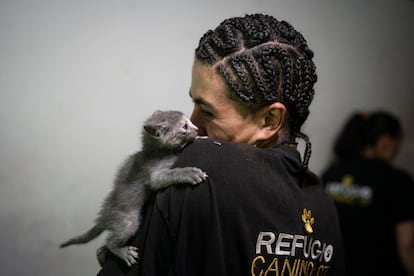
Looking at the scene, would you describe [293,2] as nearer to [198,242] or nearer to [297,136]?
[297,136]

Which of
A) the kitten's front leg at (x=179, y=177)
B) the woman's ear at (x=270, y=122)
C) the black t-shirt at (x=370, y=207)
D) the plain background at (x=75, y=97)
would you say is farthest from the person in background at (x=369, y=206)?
the kitten's front leg at (x=179, y=177)

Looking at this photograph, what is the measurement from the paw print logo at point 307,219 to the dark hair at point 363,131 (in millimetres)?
1555

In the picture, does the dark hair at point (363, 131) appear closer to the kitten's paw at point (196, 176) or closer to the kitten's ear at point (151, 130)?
the kitten's ear at point (151, 130)

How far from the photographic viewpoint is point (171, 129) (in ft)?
3.89

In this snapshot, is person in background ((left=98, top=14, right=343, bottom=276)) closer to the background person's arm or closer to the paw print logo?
the paw print logo

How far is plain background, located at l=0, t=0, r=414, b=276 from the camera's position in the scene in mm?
1245

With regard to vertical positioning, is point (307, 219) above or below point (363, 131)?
above

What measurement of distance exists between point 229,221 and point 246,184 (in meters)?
0.09

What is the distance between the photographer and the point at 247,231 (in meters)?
0.99

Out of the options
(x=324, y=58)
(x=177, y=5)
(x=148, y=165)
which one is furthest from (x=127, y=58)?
(x=324, y=58)

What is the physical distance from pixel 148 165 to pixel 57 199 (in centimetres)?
36

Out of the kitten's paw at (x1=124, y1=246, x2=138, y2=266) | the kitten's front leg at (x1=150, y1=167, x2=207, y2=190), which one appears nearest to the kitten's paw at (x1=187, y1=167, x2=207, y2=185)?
the kitten's front leg at (x1=150, y1=167, x2=207, y2=190)

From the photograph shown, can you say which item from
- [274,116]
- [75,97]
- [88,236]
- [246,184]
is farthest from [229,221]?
[75,97]

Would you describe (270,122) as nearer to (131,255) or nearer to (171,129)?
(171,129)
